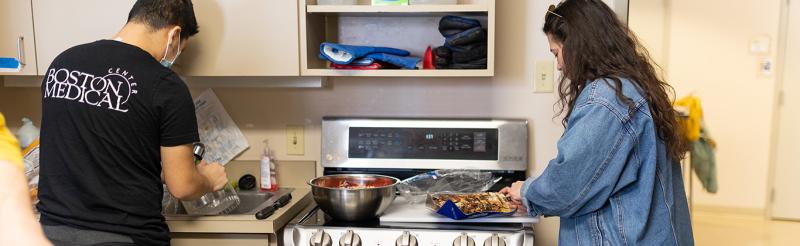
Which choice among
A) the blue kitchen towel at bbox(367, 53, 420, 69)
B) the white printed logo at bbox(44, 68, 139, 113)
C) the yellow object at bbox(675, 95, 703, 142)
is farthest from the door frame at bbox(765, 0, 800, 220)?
the white printed logo at bbox(44, 68, 139, 113)

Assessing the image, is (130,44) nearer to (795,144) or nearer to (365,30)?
(365,30)

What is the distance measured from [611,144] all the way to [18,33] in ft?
5.82

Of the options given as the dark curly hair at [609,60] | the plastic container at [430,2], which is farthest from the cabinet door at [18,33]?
the dark curly hair at [609,60]

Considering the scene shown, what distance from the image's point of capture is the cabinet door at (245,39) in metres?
1.82

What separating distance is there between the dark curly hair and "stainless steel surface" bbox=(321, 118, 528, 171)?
631mm

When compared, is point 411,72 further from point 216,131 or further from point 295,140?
point 216,131

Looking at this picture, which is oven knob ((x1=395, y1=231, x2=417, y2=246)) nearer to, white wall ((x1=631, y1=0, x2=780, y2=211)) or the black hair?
the black hair

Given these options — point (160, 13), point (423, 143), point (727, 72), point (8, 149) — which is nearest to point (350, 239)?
point (423, 143)

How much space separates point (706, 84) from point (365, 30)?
361 centimetres

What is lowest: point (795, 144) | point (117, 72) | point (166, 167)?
point (795, 144)

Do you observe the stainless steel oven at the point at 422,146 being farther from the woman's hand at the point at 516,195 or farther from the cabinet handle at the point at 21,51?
the cabinet handle at the point at 21,51

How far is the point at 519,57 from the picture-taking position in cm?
209

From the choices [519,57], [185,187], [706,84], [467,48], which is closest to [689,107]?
[706,84]

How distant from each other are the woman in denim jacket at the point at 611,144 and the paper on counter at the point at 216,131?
120 cm
